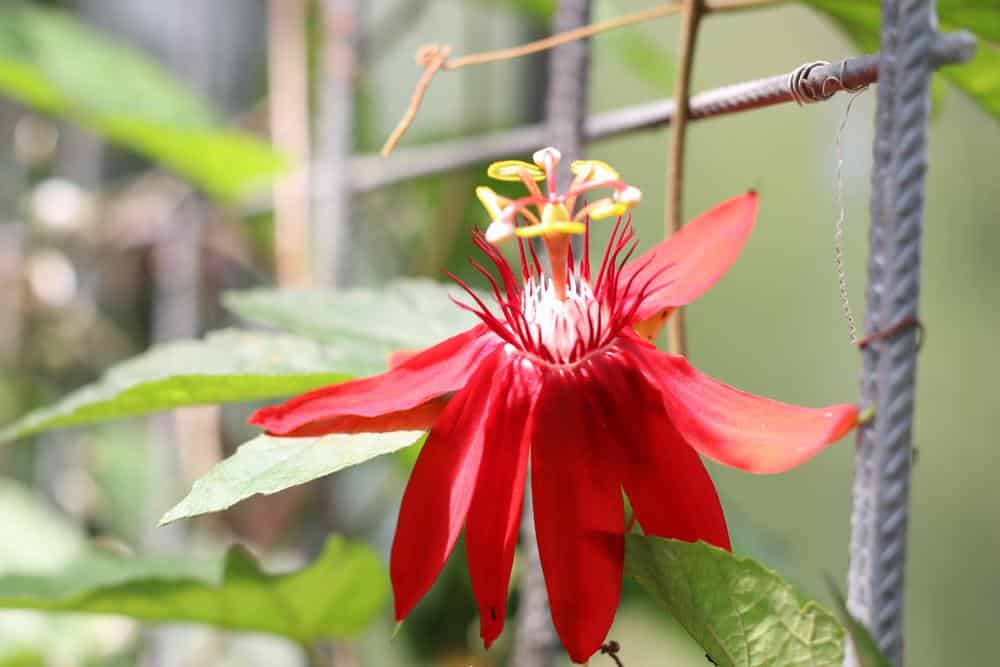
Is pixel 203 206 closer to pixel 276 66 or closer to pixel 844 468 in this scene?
pixel 276 66

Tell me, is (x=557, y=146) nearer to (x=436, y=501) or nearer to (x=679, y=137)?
(x=679, y=137)

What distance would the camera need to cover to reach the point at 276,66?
43.6 inches

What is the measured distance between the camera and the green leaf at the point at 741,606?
0.23 metres

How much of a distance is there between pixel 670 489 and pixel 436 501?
6 cm

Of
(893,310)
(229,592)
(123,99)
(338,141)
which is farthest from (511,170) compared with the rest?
(123,99)

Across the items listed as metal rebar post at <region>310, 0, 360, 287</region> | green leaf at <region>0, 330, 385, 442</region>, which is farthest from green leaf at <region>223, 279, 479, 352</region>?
metal rebar post at <region>310, 0, 360, 287</region>

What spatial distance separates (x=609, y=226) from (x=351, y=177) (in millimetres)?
222

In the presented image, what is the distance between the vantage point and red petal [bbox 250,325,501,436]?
0.24 metres

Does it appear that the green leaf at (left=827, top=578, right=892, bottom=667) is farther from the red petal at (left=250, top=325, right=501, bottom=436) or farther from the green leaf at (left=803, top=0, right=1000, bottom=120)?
the green leaf at (left=803, top=0, right=1000, bottom=120)

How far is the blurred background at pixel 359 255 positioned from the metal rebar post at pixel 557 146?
A: 13 cm

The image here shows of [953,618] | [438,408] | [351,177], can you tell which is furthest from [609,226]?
[438,408]

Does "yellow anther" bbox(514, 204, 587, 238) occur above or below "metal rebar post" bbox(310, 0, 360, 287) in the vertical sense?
below

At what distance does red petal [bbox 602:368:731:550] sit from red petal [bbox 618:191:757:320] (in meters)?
0.04

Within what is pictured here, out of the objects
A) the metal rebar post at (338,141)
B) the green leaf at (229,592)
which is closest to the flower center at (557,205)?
the green leaf at (229,592)
